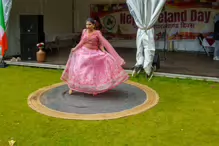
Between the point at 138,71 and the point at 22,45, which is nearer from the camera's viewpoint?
the point at 138,71

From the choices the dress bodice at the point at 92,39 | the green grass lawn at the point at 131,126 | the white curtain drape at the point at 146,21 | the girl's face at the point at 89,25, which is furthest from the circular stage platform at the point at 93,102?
the girl's face at the point at 89,25

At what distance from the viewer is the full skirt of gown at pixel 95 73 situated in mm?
5406

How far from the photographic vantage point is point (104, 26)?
13.6 metres

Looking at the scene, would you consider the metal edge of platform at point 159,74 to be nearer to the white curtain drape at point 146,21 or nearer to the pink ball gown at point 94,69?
the white curtain drape at point 146,21

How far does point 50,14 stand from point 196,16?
18.1 feet

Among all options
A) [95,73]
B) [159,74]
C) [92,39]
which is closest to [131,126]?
[95,73]

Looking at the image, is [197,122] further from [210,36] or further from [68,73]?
[210,36]

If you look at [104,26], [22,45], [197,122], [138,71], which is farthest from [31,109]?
[104,26]

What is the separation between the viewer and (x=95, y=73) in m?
5.42

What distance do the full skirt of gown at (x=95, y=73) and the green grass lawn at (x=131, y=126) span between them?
87 centimetres

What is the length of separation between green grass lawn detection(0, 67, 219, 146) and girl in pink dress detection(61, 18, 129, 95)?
882mm

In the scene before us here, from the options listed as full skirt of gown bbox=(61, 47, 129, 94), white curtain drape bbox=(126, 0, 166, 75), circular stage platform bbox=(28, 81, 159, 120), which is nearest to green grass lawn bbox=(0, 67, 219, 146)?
circular stage platform bbox=(28, 81, 159, 120)

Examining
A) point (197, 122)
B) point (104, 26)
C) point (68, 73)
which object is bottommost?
point (197, 122)

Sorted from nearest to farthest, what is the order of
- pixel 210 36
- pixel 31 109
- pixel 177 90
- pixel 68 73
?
pixel 31 109, pixel 68 73, pixel 177 90, pixel 210 36
